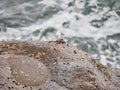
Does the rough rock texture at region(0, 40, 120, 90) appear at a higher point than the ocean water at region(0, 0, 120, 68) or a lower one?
higher

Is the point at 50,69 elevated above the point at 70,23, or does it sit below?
Result: above

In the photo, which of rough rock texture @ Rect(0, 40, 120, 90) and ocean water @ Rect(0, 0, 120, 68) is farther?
ocean water @ Rect(0, 0, 120, 68)

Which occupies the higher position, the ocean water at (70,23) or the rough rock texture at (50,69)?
the rough rock texture at (50,69)

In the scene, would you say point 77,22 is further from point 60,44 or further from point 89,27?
point 60,44

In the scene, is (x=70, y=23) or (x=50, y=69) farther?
(x=70, y=23)

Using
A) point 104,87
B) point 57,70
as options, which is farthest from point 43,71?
point 104,87
